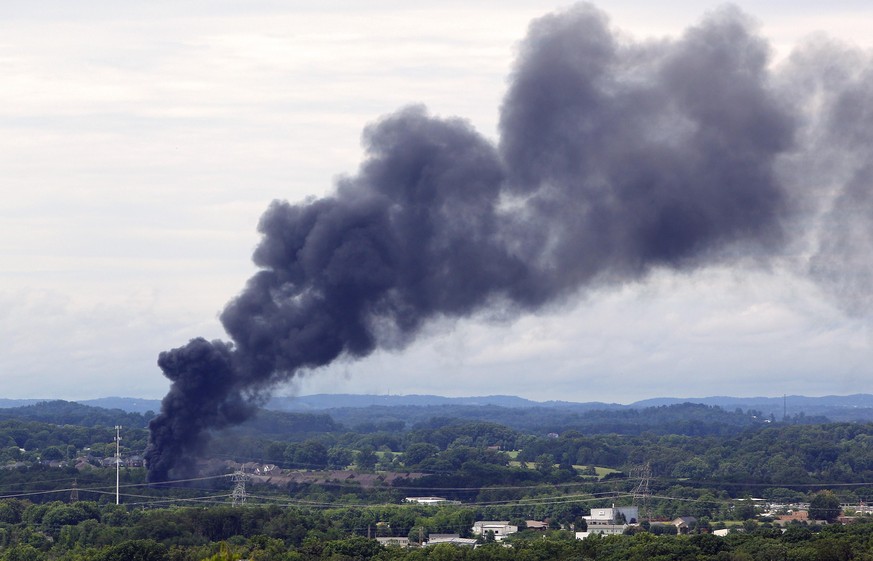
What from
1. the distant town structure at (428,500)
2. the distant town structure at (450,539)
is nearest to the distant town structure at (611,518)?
the distant town structure at (450,539)

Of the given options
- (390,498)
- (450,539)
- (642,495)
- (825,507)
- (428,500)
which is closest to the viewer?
(450,539)

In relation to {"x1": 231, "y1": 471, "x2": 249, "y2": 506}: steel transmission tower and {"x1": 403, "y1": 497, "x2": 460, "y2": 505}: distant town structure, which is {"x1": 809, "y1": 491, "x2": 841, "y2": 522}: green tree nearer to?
{"x1": 403, "y1": 497, "x2": 460, "y2": 505}: distant town structure

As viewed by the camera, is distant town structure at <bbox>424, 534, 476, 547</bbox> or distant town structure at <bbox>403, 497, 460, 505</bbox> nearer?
distant town structure at <bbox>424, 534, 476, 547</bbox>

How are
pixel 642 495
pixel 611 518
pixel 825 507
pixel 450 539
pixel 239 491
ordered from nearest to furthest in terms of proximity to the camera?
1. pixel 450 539
2. pixel 239 491
3. pixel 611 518
4. pixel 825 507
5. pixel 642 495

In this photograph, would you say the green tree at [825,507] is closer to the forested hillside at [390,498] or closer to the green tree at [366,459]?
the forested hillside at [390,498]

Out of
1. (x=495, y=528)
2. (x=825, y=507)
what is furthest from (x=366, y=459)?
(x=825, y=507)

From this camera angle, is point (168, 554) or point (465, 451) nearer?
point (168, 554)

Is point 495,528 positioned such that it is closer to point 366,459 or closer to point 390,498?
point 390,498

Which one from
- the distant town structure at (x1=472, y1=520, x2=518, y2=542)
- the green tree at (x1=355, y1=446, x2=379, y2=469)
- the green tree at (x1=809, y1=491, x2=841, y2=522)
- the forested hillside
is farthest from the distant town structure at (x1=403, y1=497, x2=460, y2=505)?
the green tree at (x1=355, y1=446, x2=379, y2=469)

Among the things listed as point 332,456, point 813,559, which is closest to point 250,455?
point 332,456

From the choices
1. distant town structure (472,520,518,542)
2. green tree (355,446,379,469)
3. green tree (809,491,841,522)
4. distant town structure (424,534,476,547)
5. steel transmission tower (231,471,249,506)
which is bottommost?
Answer: distant town structure (424,534,476,547)

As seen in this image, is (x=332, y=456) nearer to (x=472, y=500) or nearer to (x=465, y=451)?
(x=465, y=451)
